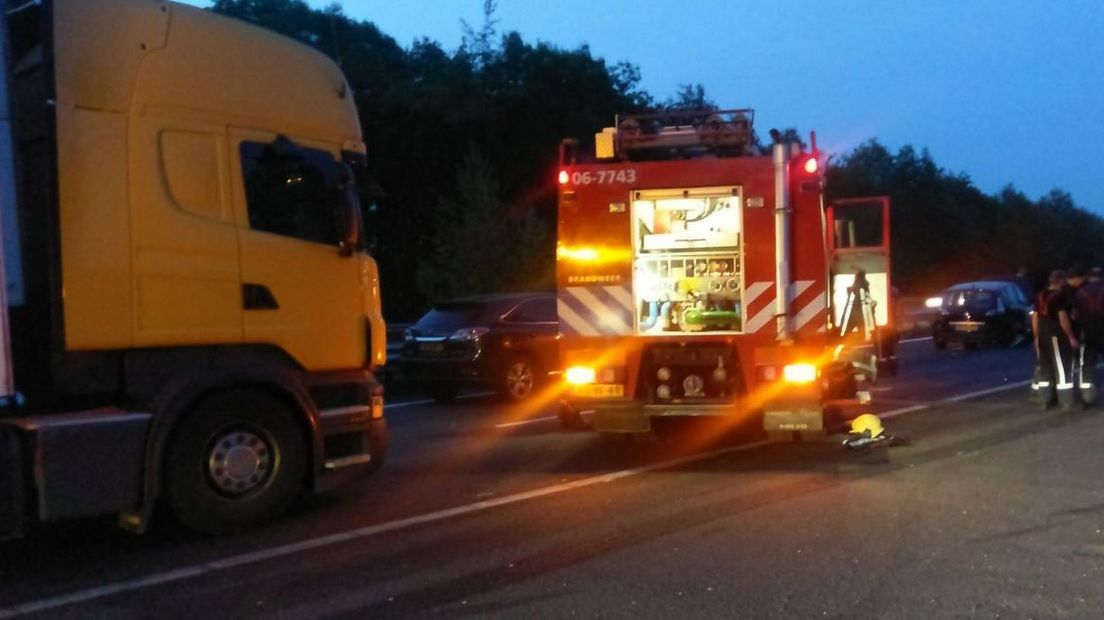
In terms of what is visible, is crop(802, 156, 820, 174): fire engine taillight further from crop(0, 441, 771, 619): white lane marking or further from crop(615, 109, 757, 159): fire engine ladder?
crop(0, 441, 771, 619): white lane marking

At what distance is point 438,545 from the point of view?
751 centimetres

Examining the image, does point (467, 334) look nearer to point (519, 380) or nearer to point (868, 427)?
point (519, 380)

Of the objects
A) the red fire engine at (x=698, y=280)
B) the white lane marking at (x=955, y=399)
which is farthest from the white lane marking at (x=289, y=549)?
the white lane marking at (x=955, y=399)

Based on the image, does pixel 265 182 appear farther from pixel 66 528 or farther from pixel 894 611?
pixel 894 611

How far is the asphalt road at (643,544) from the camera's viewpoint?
623 cm

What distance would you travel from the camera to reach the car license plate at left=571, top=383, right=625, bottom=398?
1098cm

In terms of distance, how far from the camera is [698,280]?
11.7m

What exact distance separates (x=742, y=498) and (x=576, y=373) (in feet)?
8.80

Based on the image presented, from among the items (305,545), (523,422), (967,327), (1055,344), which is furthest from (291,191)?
(967,327)

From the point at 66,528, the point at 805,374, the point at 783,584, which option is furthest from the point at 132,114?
the point at 805,374

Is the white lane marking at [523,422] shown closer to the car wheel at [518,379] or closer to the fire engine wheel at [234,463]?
the car wheel at [518,379]

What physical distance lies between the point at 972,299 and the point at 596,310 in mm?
16201

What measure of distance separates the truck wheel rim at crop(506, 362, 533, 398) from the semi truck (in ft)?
24.4

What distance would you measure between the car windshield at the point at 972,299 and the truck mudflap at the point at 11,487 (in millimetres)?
21552
